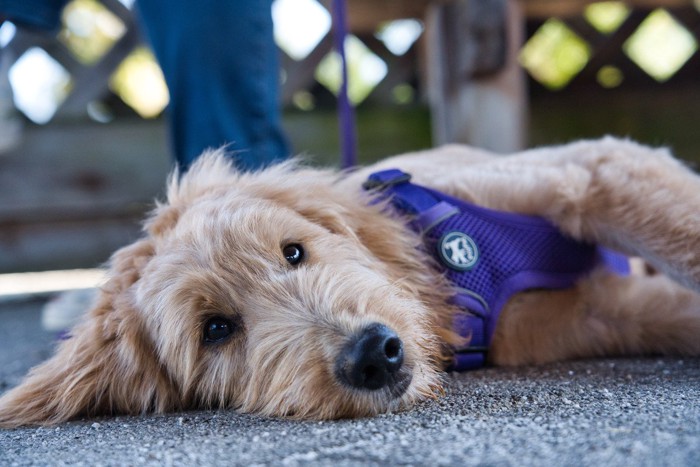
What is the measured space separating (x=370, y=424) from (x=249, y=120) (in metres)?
2.02

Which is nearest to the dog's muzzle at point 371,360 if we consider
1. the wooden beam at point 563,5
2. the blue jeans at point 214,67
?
the blue jeans at point 214,67

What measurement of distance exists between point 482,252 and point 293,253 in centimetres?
68

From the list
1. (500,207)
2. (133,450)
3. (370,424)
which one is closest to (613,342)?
(500,207)

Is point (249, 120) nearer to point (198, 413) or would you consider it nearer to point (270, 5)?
point (270, 5)

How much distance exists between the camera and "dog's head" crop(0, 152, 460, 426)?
2000mm

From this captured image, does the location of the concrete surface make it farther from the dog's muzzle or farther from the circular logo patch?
the circular logo patch

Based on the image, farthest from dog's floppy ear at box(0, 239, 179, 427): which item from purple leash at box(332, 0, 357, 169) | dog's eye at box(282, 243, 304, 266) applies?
purple leash at box(332, 0, 357, 169)

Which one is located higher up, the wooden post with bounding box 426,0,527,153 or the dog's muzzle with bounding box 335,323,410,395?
the wooden post with bounding box 426,0,527,153

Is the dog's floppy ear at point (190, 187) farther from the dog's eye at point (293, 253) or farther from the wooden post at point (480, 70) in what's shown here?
the wooden post at point (480, 70)

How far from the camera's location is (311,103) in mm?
6648

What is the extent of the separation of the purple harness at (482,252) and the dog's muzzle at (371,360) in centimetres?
57

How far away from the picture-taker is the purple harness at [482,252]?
2.51 m

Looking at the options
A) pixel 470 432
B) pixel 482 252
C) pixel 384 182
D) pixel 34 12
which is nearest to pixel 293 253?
pixel 384 182

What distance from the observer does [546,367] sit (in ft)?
8.16
